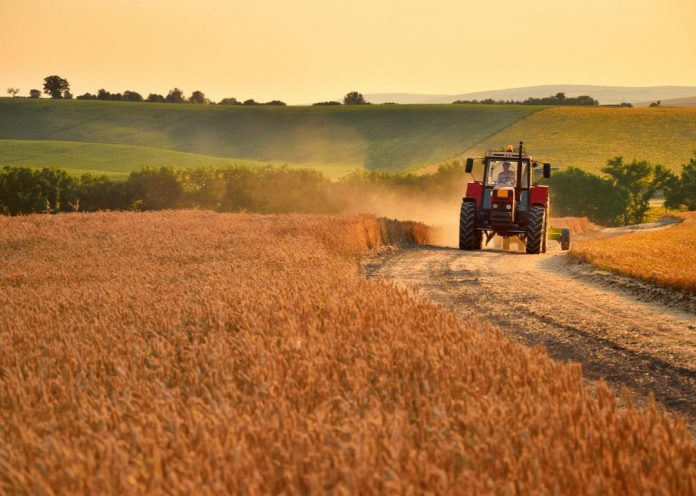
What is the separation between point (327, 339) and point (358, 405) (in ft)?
5.42

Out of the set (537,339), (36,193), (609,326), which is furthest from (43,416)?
(36,193)

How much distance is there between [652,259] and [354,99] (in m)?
114

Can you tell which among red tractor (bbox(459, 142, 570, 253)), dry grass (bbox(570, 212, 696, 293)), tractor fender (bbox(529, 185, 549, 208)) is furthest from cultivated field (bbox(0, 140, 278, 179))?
dry grass (bbox(570, 212, 696, 293))

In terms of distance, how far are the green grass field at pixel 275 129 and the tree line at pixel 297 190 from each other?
25147mm

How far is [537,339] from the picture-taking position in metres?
10.8

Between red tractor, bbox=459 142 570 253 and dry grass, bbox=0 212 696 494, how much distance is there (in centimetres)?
1478

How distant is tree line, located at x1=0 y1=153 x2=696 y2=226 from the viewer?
53.6 metres

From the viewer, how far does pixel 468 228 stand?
24578 mm

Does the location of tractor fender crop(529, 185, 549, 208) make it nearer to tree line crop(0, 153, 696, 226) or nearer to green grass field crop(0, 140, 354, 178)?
tree line crop(0, 153, 696, 226)

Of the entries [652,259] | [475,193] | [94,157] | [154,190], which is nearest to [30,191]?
[154,190]

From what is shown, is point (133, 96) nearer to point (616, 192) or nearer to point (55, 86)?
point (55, 86)

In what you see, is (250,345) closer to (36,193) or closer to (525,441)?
(525,441)

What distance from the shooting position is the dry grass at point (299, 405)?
351 centimetres

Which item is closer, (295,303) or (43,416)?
(43,416)
